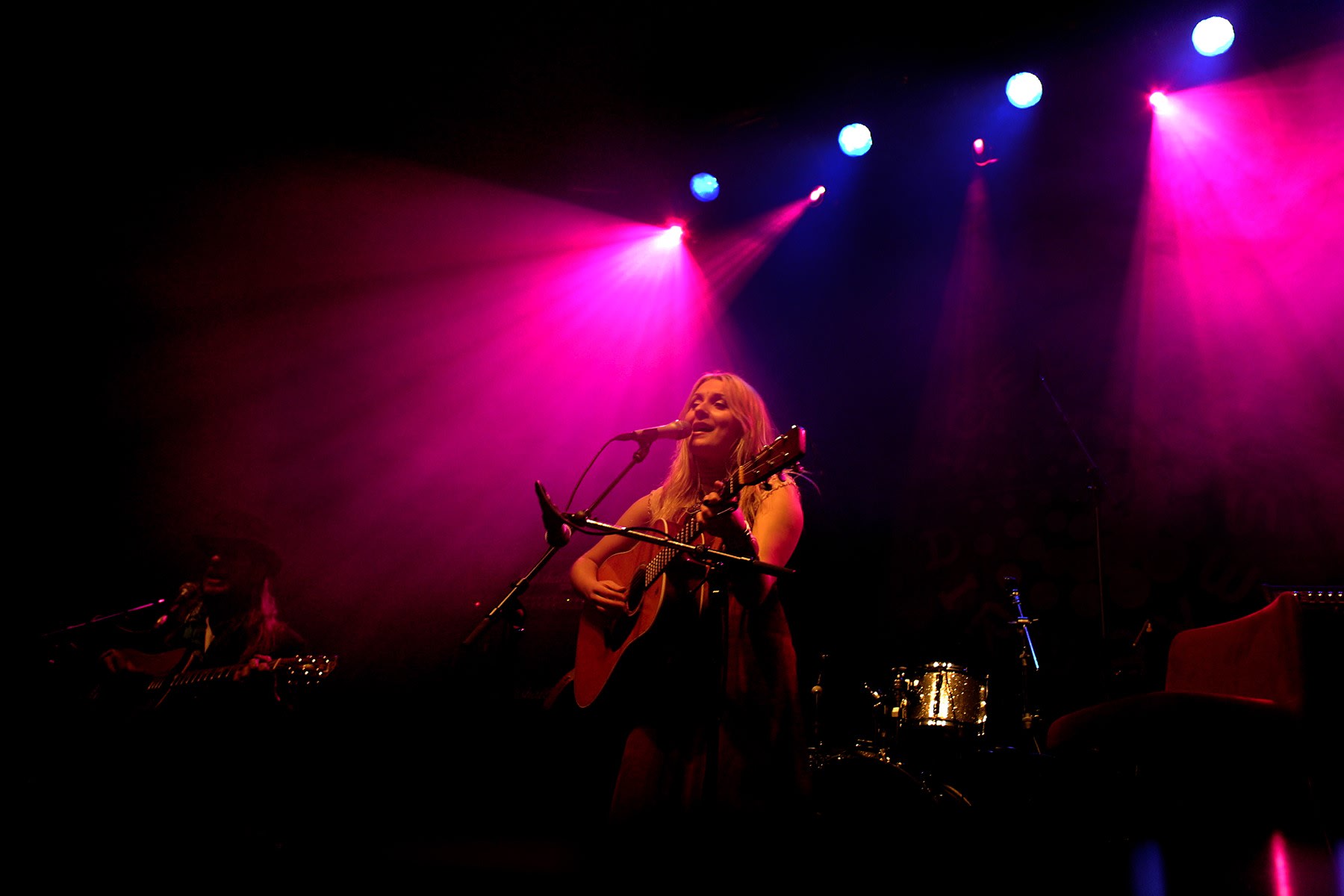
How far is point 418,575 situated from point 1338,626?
21.7ft

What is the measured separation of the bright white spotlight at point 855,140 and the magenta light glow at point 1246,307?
6.61 feet

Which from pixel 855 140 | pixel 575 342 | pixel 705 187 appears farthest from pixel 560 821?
pixel 855 140

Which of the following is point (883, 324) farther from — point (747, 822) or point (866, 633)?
point (747, 822)

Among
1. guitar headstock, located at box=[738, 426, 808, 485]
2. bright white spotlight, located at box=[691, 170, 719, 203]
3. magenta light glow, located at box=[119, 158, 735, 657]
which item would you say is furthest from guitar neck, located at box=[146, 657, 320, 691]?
bright white spotlight, located at box=[691, 170, 719, 203]

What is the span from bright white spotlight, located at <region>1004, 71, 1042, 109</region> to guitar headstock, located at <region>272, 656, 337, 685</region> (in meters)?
5.95

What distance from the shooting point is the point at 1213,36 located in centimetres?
448

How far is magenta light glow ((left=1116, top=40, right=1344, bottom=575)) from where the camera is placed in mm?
4797

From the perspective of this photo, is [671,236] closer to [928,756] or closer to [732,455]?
[732,455]

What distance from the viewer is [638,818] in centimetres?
214

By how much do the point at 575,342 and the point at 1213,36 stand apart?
5.18 m

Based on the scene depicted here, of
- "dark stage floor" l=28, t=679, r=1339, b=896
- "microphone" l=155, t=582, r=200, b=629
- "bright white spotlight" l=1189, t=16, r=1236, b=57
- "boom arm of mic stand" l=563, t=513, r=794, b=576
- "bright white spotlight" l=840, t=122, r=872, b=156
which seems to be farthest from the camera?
"bright white spotlight" l=840, t=122, r=872, b=156

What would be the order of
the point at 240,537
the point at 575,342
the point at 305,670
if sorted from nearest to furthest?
the point at 305,670 < the point at 240,537 < the point at 575,342

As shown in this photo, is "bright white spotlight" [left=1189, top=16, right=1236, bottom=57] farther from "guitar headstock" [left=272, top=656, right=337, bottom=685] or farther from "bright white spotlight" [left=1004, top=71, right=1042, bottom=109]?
"guitar headstock" [left=272, top=656, right=337, bottom=685]

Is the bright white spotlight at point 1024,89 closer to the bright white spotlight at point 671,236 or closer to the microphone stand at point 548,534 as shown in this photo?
the bright white spotlight at point 671,236
